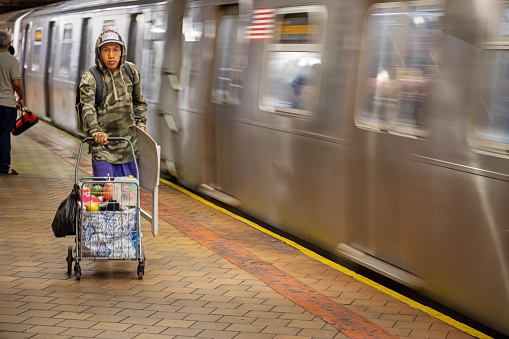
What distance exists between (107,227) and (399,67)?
2.34 meters

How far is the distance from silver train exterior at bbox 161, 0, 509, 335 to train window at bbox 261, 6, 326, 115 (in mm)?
19

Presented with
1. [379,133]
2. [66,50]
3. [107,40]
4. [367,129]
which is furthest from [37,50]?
[379,133]

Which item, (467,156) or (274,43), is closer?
(467,156)

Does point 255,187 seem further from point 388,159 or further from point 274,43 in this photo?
point 388,159

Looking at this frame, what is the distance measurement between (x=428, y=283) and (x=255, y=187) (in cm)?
314

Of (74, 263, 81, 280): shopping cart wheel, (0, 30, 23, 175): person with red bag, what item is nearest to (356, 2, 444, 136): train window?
(74, 263, 81, 280): shopping cart wheel

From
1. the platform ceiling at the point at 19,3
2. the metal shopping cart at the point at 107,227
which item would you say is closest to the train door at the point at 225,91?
the metal shopping cart at the point at 107,227

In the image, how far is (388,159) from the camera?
5859 millimetres

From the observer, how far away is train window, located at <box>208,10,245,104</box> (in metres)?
8.77

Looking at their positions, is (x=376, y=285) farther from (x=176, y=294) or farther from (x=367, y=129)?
(x=176, y=294)

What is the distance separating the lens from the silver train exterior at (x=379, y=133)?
4844mm

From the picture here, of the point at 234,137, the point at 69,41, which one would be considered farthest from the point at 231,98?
the point at 69,41

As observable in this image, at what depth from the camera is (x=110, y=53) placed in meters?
6.49

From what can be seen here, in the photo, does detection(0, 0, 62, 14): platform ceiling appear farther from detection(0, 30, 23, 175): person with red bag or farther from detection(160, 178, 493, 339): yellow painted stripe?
detection(160, 178, 493, 339): yellow painted stripe
